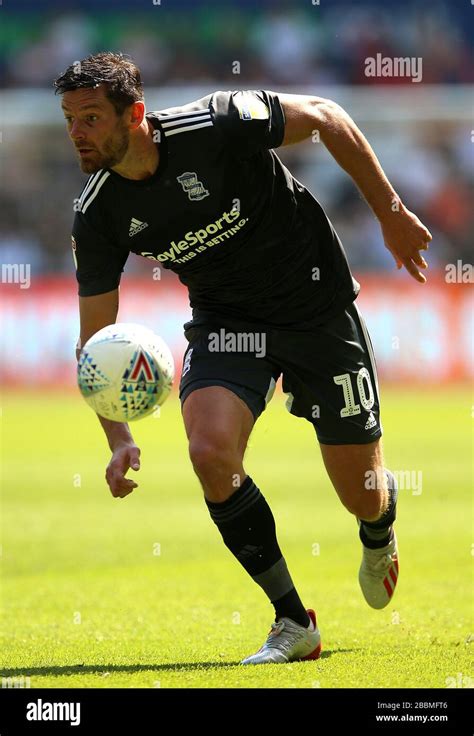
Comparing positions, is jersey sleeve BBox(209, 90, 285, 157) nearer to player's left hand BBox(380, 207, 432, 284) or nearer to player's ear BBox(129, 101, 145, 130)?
player's ear BBox(129, 101, 145, 130)

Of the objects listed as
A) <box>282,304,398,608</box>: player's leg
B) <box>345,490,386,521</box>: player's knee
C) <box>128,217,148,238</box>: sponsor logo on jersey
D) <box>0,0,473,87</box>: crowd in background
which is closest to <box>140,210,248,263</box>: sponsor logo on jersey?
<box>128,217,148,238</box>: sponsor logo on jersey

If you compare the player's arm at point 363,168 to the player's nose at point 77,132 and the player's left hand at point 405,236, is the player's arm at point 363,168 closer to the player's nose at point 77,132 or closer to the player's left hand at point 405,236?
the player's left hand at point 405,236

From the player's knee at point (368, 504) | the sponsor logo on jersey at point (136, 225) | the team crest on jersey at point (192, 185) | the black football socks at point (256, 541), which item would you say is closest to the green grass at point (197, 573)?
the black football socks at point (256, 541)

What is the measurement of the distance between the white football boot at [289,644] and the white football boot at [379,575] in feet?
3.14

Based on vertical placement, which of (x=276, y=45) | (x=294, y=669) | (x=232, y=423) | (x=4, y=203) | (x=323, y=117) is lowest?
(x=294, y=669)

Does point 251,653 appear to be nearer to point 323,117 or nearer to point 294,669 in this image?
point 294,669

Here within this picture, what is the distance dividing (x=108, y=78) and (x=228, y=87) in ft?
73.3

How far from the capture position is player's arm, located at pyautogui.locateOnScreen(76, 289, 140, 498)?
213 inches

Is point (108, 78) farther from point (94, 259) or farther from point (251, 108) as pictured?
point (94, 259)

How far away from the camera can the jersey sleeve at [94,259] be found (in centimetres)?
583

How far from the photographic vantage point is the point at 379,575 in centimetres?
677

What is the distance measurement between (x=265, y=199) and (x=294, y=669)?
7.45ft

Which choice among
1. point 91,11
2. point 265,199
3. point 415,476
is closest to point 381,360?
point 415,476

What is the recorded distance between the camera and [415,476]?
13.2 m
